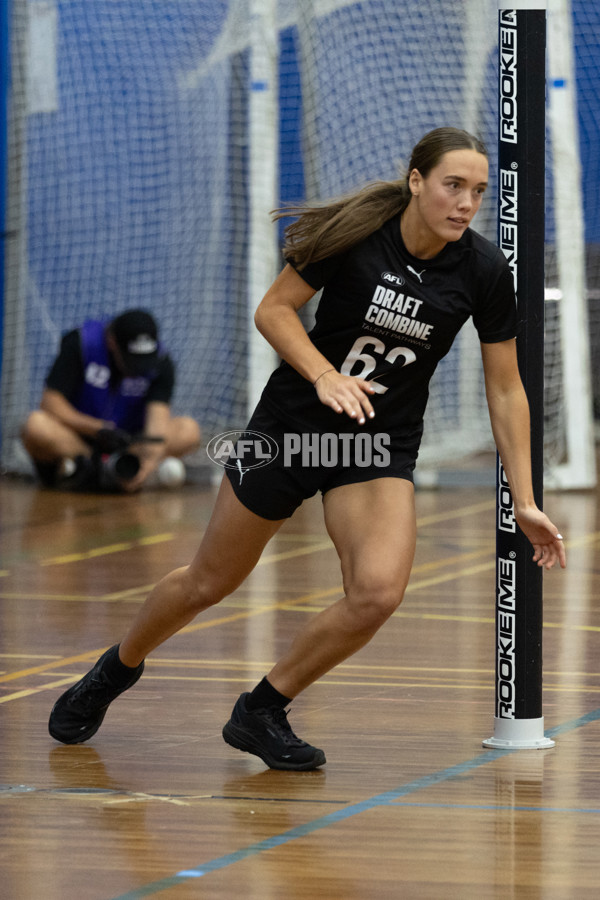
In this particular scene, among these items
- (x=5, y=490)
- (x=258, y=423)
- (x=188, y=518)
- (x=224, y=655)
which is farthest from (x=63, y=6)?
(x=258, y=423)

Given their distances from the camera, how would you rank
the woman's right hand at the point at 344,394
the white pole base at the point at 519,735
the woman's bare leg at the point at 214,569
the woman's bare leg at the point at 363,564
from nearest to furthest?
the woman's right hand at the point at 344,394, the woman's bare leg at the point at 363,564, the woman's bare leg at the point at 214,569, the white pole base at the point at 519,735

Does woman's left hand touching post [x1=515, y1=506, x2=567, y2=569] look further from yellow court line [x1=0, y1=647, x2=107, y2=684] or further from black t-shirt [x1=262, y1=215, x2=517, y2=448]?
yellow court line [x1=0, y1=647, x2=107, y2=684]

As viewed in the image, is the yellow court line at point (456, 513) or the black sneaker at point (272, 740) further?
the yellow court line at point (456, 513)

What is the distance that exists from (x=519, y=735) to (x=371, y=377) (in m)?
1.02

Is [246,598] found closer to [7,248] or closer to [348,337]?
[348,337]

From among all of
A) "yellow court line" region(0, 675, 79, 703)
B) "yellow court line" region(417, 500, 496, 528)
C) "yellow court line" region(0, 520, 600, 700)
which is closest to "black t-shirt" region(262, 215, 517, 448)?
"yellow court line" region(0, 675, 79, 703)

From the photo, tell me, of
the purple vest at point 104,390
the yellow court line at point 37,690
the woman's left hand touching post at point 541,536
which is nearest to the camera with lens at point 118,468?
the purple vest at point 104,390

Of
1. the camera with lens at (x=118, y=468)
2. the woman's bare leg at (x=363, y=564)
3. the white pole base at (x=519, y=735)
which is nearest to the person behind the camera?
the woman's bare leg at (x=363, y=564)

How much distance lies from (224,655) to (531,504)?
72.3 inches

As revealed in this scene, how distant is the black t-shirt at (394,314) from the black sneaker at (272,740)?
0.72 metres

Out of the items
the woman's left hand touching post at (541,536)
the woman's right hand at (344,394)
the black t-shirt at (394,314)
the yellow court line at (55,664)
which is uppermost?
the black t-shirt at (394,314)

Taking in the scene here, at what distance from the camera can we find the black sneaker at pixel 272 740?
374 centimetres

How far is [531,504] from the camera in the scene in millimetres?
3619

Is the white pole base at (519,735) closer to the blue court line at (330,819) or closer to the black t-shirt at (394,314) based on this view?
the blue court line at (330,819)
